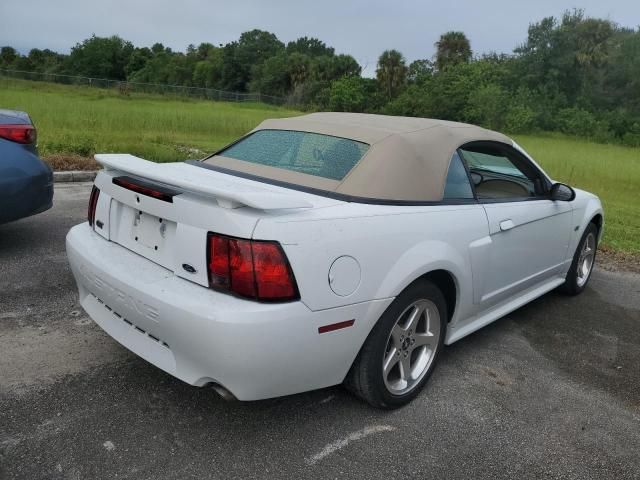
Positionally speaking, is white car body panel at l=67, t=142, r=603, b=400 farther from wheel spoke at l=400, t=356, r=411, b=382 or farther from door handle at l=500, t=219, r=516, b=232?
wheel spoke at l=400, t=356, r=411, b=382

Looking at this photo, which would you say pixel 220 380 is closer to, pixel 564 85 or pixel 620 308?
Result: pixel 620 308

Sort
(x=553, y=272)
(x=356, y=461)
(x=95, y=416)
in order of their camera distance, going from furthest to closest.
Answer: (x=553, y=272) → (x=95, y=416) → (x=356, y=461)

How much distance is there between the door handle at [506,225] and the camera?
11.2 ft

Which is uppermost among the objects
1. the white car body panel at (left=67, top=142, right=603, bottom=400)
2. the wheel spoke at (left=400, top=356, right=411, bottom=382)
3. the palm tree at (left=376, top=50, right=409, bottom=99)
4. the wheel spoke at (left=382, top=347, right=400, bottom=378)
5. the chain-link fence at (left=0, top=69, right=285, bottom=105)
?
the palm tree at (left=376, top=50, right=409, bottom=99)

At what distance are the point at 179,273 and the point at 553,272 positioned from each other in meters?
3.07

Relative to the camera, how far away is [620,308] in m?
4.83

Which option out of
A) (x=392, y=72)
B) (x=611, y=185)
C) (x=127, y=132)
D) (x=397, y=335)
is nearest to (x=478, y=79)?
(x=392, y=72)

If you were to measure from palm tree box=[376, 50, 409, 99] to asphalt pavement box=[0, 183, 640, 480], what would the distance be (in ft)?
225

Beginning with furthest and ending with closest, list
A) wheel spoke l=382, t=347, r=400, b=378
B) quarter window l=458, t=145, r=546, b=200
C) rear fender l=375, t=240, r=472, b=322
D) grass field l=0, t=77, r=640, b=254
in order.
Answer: grass field l=0, t=77, r=640, b=254 → quarter window l=458, t=145, r=546, b=200 → wheel spoke l=382, t=347, r=400, b=378 → rear fender l=375, t=240, r=472, b=322

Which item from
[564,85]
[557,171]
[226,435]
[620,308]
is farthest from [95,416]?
[564,85]

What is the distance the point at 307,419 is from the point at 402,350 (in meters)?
0.61

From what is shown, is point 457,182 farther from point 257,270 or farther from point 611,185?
point 611,185

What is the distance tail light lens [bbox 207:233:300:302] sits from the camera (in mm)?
2230

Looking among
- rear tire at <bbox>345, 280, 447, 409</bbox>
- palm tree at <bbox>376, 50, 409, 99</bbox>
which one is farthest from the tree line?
rear tire at <bbox>345, 280, 447, 409</bbox>
